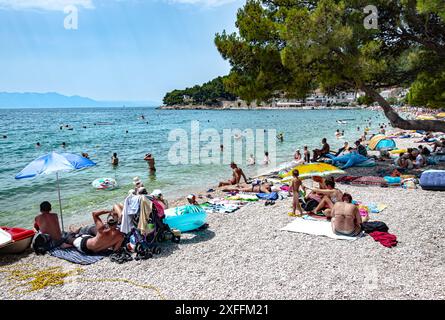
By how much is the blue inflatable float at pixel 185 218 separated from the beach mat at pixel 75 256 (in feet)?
5.08

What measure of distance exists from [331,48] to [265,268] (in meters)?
8.30

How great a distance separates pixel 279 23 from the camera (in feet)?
42.5

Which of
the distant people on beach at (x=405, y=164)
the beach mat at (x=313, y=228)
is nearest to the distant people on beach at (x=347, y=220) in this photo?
the beach mat at (x=313, y=228)

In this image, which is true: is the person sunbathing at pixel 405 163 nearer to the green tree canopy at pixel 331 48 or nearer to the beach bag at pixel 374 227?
the green tree canopy at pixel 331 48

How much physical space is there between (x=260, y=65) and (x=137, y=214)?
8.77 metres

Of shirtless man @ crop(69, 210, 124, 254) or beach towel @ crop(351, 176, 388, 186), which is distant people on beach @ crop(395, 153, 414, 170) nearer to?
beach towel @ crop(351, 176, 388, 186)

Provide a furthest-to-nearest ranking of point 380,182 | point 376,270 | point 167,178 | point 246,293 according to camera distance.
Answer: point 167,178 < point 380,182 < point 376,270 < point 246,293

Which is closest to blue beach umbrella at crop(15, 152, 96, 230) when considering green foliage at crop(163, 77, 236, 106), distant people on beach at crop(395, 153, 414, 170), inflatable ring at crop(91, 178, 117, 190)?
inflatable ring at crop(91, 178, 117, 190)

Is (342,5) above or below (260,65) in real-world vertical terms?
above

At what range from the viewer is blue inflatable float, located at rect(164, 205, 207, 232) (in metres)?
7.86

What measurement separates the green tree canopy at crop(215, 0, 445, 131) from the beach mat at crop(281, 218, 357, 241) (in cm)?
586
